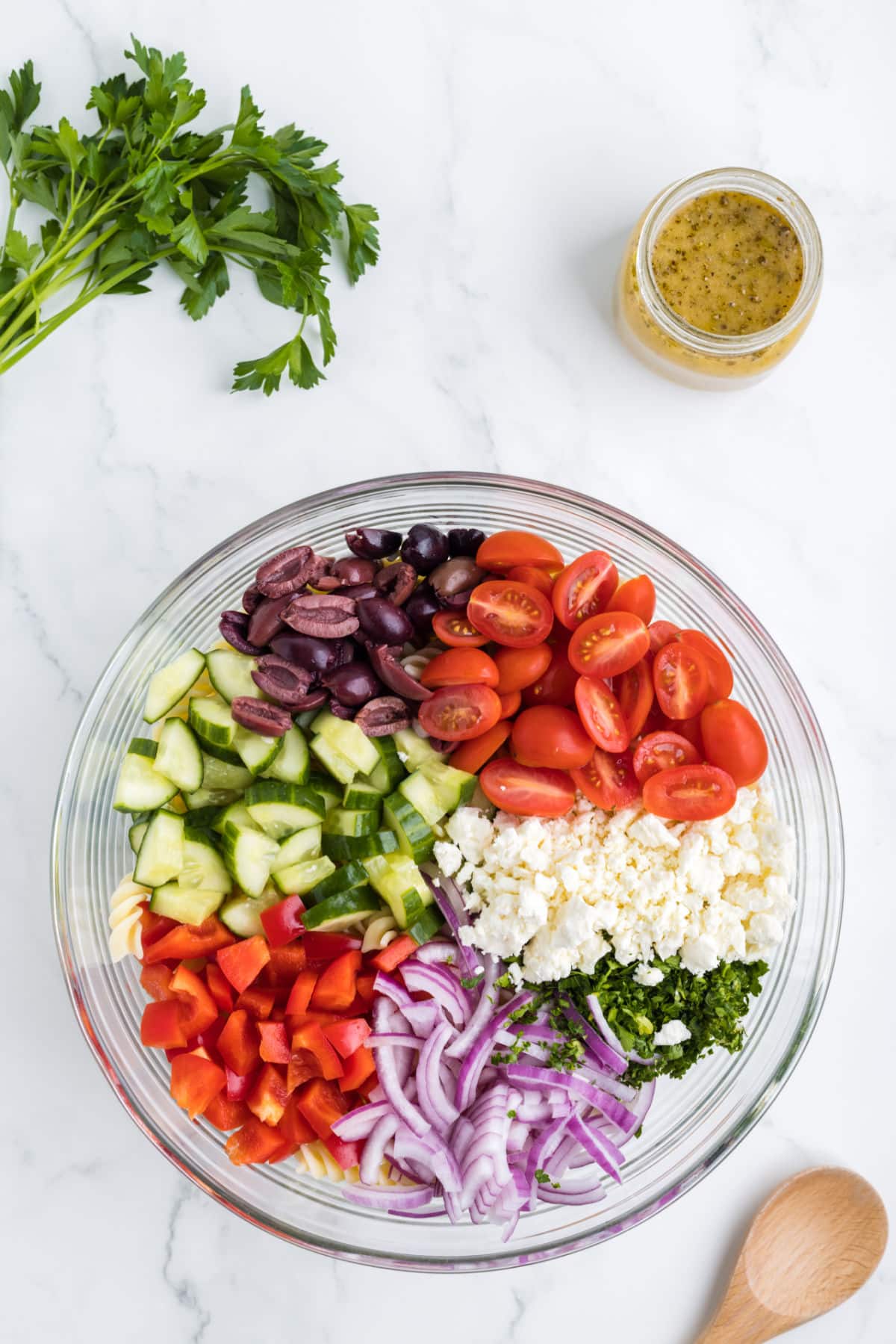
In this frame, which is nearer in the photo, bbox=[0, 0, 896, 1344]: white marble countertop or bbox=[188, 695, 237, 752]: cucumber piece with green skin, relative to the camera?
bbox=[188, 695, 237, 752]: cucumber piece with green skin

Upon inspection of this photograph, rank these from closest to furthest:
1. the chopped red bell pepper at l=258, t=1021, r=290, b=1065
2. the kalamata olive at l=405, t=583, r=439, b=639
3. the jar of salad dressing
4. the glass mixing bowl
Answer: the chopped red bell pepper at l=258, t=1021, r=290, b=1065, the kalamata olive at l=405, t=583, r=439, b=639, the glass mixing bowl, the jar of salad dressing

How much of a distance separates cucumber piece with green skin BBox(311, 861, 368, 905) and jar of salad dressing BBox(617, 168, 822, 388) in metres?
1.32

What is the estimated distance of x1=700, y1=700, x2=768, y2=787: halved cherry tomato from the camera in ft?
6.46

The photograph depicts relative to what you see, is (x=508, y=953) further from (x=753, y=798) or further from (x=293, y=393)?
(x=293, y=393)

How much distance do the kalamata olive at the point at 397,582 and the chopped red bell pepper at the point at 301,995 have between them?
722 millimetres

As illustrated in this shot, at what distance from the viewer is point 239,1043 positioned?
194 centimetres

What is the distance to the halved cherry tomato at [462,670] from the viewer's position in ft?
6.39

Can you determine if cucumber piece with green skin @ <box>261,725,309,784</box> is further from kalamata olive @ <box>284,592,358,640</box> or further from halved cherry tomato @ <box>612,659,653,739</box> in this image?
halved cherry tomato @ <box>612,659,653,739</box>

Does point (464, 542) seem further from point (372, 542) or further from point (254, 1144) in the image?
point (254, 1144)

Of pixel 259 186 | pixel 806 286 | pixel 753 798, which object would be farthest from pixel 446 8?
pixel 753 798

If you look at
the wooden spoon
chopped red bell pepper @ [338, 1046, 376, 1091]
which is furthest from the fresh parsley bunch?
the wooden spoon

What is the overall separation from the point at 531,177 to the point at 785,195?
586mm

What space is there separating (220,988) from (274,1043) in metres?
0.15

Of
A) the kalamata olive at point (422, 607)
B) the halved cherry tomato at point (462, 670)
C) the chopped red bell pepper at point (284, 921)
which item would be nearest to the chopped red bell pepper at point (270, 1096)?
the chopped red bell pepper at point (284, 921)
